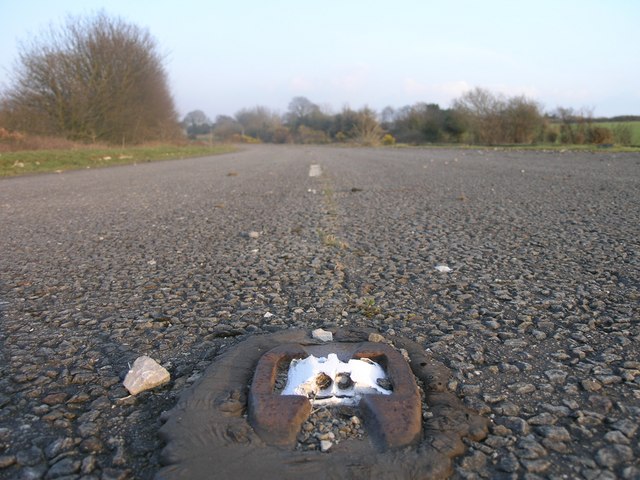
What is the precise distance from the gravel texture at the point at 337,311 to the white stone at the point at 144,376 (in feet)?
0.09

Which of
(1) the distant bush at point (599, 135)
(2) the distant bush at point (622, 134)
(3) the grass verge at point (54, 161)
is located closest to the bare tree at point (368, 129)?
(1) the distant bush at point (599, 135)

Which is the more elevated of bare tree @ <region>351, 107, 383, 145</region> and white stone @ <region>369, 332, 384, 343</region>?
bare tree @ <region>351, 107, 383, 145</region>

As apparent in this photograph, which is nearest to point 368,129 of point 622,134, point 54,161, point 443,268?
point 622,134

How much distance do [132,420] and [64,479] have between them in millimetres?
207

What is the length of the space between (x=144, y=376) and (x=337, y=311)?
790 mm

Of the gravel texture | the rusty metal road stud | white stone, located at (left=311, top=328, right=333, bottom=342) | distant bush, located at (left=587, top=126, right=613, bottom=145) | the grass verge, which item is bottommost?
the gravel texture

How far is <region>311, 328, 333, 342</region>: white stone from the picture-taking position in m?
1.49

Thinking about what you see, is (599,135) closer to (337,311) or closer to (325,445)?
(337,311)

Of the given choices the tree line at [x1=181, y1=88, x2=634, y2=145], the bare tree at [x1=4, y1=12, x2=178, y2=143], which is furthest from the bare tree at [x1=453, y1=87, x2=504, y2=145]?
the bare tree at [x1=4, y1=12, x2=178, y2=143]

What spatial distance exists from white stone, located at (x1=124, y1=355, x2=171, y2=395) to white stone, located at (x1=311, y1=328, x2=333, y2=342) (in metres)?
0.50

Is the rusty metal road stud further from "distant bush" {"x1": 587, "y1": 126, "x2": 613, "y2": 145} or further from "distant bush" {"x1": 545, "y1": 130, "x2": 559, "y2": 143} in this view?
"distant bush" {"x1": 545, "y1": 130, "x2": 559, "y2": 143}

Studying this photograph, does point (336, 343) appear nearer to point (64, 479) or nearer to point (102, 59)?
point (64, 479)

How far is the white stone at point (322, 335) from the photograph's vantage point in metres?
1.49

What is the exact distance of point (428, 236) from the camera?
3123mm
